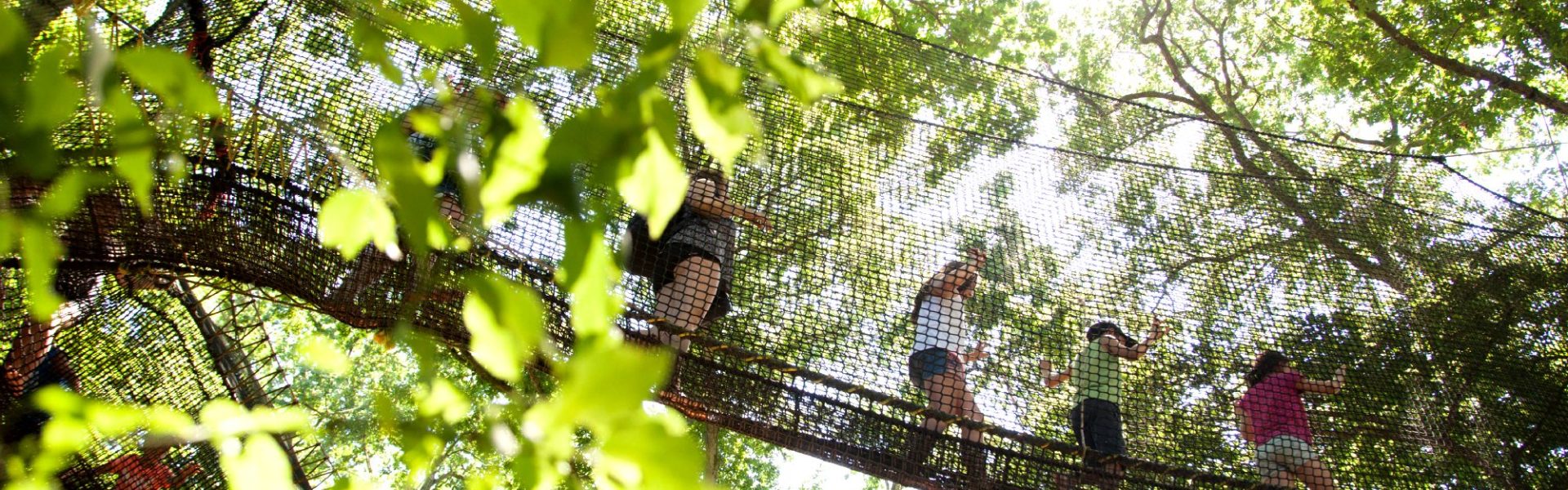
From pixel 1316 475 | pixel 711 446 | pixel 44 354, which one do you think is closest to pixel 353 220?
pixel 44 354

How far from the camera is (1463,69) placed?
509 centimetres

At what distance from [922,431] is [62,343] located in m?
2.27

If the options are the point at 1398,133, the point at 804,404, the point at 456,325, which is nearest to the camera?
the point at 456,325

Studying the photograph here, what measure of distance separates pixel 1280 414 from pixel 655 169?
9.92 feet

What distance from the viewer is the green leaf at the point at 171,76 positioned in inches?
19.9

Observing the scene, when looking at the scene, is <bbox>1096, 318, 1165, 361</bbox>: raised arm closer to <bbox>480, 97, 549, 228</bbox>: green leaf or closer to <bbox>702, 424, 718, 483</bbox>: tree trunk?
<bbox>480, 97, 549, 228</bbox>: green leaf

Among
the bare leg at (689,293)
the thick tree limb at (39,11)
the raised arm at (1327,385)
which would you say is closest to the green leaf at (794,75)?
the thick tree limb at (39,11)

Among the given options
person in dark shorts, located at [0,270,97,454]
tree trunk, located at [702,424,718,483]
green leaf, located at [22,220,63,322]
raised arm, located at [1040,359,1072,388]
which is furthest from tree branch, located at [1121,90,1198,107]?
green leaf, located at [22,220,63,322]

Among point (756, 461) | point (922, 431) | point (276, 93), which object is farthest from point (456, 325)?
point (756, 461)

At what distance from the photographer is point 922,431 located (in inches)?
101

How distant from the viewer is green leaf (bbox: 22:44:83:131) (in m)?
0.52

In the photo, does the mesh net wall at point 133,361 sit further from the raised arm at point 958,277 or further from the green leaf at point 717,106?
the green leaf at point 717,106

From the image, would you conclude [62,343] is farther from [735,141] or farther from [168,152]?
[735,141]

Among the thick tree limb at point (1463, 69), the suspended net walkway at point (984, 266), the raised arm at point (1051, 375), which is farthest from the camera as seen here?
the thick tree limb at point (1463, 69)
